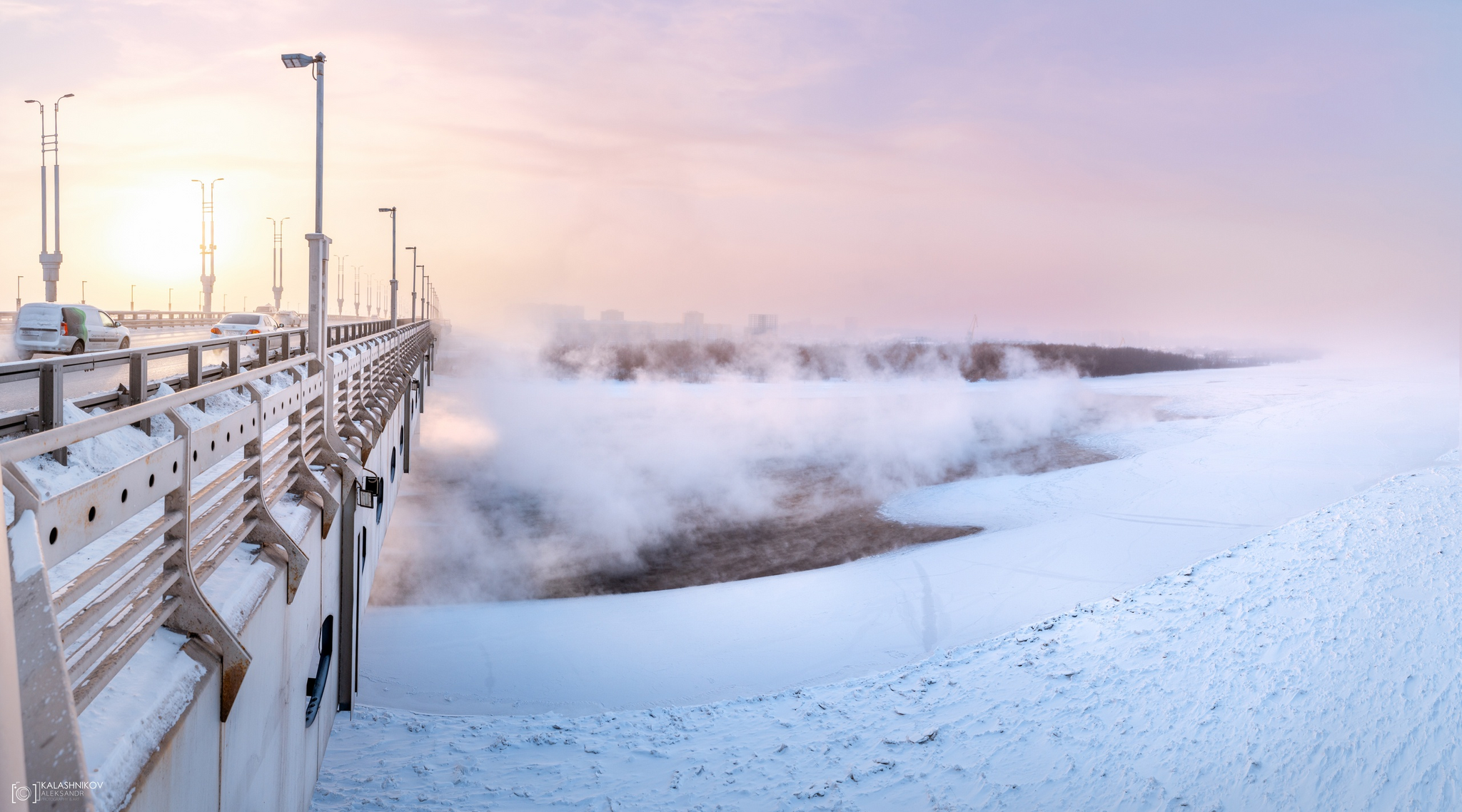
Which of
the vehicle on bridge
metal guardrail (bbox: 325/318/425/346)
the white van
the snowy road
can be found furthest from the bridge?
the vehicle on bridge

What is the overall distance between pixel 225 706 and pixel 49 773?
3311 mm

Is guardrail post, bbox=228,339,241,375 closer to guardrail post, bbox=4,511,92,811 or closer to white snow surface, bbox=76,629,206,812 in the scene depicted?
white snow surface, bbox=76,629,206,812

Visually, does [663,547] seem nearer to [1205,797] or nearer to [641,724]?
[641,724]

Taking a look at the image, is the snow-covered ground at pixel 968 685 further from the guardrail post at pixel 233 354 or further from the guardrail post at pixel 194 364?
the guardrail post at pixel 194 364

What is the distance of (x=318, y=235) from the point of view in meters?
13.0

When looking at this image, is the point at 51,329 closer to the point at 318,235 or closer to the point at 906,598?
the point at 318,235

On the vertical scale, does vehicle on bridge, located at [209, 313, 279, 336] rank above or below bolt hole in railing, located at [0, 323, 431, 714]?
above

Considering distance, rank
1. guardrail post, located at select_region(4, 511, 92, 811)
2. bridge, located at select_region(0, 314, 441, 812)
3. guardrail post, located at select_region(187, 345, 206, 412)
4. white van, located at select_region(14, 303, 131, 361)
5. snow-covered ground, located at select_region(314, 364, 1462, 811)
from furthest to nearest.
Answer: white van, located at select_region(14, 303, 131, 361)
snow-covered ground, located at select_region(314, 364, 1462, 811)
guardrail post, located at select_region(187, 345, 206, 412)
bridge, located at select_region(0, 314, 441, 812)
guardrail post, located at select_region(4, 511, 92, 811)

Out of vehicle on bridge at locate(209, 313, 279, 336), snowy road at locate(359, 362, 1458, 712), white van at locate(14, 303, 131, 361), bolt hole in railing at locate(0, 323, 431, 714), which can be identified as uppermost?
vehicle on bridge at locate(209, 313, 279, 336)

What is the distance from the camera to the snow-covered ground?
15938mm

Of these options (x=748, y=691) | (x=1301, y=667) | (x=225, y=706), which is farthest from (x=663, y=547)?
(x=225, y=706)

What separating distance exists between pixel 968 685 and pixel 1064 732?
271 centimetres

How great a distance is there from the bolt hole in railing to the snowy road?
49.8ft

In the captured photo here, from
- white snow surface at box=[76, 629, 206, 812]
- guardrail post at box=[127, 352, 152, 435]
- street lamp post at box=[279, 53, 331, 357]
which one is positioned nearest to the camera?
white snow surface at box=[76, 629, 206, 812]
